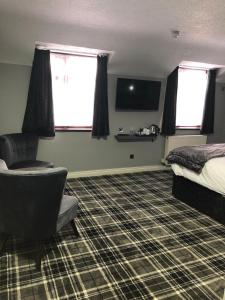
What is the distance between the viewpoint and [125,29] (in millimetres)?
3553

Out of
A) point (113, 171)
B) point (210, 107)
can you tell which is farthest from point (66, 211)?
point (210, 107)

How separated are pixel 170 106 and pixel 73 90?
1.97 m

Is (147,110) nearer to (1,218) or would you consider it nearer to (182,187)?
(182,187)

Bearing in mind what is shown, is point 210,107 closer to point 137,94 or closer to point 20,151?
point 137,94

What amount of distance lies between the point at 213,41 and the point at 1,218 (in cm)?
392

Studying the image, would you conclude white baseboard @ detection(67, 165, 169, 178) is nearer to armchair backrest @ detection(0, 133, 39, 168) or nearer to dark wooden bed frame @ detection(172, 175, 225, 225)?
armchair backrest @ detection(0, 133, 39, 168)

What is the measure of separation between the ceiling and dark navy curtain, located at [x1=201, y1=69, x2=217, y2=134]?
0.56 m

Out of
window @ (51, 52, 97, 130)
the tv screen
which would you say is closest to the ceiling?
the tv screen

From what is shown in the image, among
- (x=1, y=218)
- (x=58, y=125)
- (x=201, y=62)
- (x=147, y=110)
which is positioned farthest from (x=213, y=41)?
(x=1, y=218)

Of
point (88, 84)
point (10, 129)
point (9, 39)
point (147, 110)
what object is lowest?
point (10, 129)

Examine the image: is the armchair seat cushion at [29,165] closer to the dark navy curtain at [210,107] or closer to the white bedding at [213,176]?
the white bedding at [213,176]

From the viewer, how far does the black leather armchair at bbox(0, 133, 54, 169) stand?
3550 millimetres

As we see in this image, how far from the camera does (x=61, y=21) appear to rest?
3.33 meters

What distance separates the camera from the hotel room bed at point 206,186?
317 cm
